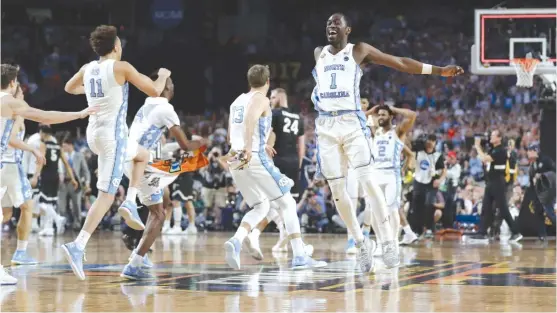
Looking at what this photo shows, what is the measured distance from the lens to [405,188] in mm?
18688

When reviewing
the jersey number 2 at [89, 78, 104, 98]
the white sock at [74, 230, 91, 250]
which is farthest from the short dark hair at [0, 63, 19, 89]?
the white sock at [74, 230, 91, 250]

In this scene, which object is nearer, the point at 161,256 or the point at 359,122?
the point at 359,122

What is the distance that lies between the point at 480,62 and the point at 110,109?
12330 millimetres

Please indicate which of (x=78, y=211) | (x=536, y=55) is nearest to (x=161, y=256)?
(x=78, y=211)

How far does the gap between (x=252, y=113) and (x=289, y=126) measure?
3204 mm

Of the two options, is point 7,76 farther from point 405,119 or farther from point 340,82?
point 405,119

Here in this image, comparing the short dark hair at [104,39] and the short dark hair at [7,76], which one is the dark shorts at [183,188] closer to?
the short dark hair at [7,76]

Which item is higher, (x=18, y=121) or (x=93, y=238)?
(x=18, y=121)

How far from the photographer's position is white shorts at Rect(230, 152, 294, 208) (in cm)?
995

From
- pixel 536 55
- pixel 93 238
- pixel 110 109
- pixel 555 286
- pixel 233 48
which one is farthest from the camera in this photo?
pixel 233 48

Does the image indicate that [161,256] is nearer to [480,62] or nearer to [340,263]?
[340,263]

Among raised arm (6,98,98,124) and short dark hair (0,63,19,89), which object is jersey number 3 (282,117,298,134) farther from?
raised arm (6,98,98,124)

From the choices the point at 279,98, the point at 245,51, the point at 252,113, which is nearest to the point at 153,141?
the point at 252,113

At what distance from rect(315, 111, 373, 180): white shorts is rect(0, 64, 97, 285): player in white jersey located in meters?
2.17
